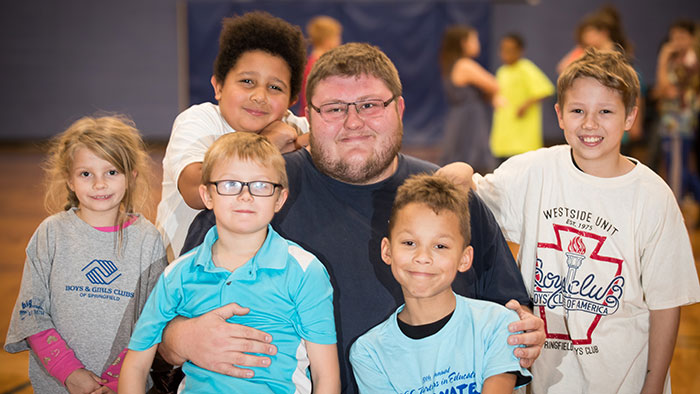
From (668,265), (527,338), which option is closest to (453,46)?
(668,265)

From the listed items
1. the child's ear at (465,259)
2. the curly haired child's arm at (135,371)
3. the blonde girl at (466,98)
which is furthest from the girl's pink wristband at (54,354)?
the blonde girl at (466,98)

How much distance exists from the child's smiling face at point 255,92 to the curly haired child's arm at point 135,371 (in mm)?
968

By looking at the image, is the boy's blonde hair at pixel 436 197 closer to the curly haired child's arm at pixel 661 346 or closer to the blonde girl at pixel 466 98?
the curly haired child's arm at pixel 661 346

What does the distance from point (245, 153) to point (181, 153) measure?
1.93 feet

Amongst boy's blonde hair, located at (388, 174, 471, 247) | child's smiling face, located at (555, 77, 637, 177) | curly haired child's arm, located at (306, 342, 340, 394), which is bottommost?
curly haired child's arm, located at (306, 342, 340, 394)

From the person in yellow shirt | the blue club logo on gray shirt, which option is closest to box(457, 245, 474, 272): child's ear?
the blue club logo on gray shirt

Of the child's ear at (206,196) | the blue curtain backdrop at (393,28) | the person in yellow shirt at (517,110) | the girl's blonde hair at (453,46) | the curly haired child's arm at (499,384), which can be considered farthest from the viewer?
the blue curtain backdrop at (393,28)

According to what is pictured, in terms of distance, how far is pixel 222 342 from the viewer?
5.87ft

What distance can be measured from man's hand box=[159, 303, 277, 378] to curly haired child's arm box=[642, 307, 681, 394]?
1235 millimetres

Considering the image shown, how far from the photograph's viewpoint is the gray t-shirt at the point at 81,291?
7.00 ft

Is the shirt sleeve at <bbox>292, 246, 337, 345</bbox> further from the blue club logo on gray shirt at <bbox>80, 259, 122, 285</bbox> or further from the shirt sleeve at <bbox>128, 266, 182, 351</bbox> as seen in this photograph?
the blue club logo on gray shirt at <bbox>80, 259, 122, 285</bbox>

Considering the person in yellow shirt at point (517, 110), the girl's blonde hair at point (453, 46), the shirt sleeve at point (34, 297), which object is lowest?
the shirt sleeve at point (34, 297)

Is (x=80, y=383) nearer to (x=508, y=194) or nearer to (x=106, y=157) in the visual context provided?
(x=106, y=157)

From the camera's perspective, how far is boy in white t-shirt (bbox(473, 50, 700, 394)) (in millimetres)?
2086
